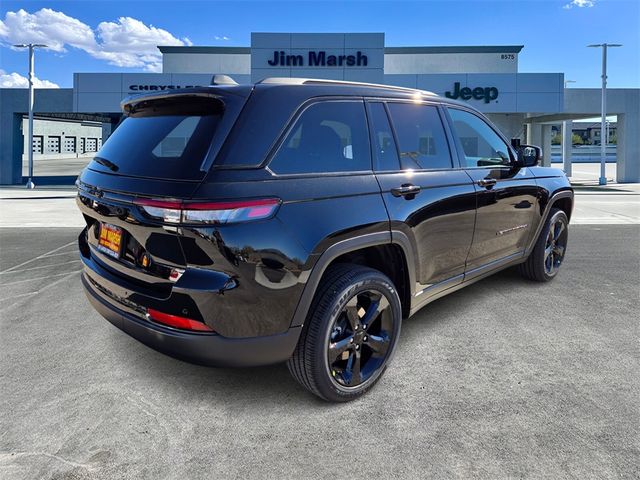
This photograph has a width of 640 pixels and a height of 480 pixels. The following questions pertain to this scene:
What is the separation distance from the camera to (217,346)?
2.43 metres

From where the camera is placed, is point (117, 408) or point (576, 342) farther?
point (576, 342)

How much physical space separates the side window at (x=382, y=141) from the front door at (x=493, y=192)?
2.83ft

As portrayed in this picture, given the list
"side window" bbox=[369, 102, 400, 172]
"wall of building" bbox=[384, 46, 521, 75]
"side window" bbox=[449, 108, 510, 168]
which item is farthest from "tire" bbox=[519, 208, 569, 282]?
"wall of building" bbox=[384, 46, 521, 75]

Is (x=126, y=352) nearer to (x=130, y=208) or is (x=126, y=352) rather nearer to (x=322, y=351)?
(x=130, y=208)

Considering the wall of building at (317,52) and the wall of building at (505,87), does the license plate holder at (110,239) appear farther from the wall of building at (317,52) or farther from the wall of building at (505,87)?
the wall of building at (505,87)

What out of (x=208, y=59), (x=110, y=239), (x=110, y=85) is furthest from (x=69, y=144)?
(x=110, y=239)

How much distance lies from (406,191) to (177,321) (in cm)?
157

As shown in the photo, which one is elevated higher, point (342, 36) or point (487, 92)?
point (342, 36)

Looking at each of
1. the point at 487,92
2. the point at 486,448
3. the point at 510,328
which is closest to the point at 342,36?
the point at 487,92

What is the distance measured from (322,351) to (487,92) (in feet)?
80.6

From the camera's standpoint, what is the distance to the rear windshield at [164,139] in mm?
2461

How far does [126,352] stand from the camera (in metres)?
3.54

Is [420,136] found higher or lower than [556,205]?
higher

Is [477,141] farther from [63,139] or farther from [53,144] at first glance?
[63,139]
